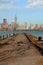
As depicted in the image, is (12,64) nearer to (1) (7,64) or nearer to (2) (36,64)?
(1) (7,64)

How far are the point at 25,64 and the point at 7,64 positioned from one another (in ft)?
3.02

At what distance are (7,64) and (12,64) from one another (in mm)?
254

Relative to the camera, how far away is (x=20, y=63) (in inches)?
464

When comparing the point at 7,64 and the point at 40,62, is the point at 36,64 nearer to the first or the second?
the point at 40,62

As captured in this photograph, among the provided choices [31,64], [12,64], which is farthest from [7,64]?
[31,64]

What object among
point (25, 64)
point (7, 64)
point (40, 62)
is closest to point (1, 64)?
point (7, 64)

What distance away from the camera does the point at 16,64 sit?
1154 cm

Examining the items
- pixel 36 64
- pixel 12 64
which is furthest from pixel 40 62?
pixel 12 64

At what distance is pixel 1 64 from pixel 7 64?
0.32 meters

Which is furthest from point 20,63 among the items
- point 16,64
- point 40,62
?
point 40,62

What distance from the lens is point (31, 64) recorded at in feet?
37.7

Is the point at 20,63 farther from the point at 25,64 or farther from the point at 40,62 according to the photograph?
the point at 40,62

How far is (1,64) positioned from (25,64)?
4.03ft

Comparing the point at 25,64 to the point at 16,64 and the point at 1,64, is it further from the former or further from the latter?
the point at 1,64
